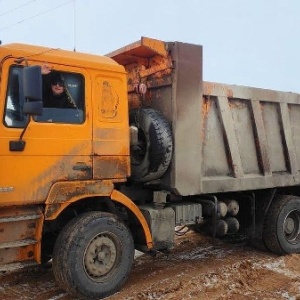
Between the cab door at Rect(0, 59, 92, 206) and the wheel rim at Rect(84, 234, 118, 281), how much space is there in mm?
707

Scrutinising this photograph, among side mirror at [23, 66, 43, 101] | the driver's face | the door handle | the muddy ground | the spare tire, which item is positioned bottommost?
the muddy ground

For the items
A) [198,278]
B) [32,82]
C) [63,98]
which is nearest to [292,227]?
[198,278]

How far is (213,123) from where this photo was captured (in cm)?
561

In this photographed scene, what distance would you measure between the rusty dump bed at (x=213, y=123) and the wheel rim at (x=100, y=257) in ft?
3.57

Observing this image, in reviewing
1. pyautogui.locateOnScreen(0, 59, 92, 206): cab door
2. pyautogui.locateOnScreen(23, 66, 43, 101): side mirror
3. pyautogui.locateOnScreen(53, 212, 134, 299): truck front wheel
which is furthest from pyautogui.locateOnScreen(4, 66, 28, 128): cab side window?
pyautogui.locateOnScreen(53, 212, 134, 299): truck front wheel

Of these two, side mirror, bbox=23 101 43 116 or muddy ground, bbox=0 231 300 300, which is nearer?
side mirror, bbox=23 101 43 116

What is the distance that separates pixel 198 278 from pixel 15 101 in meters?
3.04

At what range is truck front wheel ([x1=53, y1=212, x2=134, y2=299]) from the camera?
4.21 m

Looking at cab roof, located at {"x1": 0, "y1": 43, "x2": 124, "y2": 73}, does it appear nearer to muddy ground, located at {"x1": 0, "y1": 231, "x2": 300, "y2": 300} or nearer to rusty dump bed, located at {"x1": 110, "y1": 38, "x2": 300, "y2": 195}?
rusty dump bed, located at {"x1": 110, "y1": 38, "x2": 300, "y2": 195}

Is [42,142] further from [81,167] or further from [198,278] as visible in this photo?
[198,278]

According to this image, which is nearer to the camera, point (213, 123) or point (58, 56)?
point (58, 56)

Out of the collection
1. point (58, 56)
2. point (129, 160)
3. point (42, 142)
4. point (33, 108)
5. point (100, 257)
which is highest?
point (58, 56)

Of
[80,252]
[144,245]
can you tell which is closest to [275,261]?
[144,245]

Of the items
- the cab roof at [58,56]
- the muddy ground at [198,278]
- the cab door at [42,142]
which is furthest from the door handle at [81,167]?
the muddy ground at [198,278]
